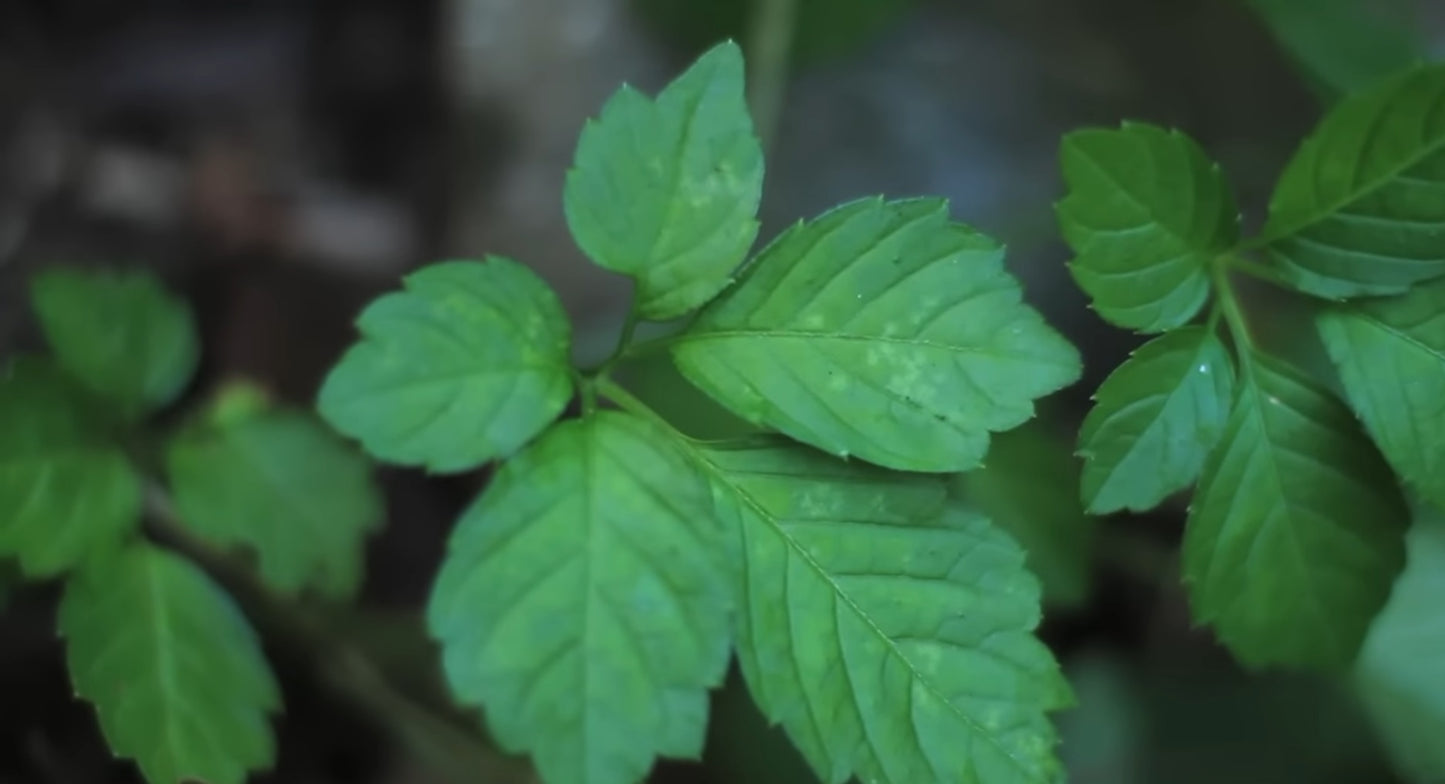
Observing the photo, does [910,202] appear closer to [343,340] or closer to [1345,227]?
[1345,227]

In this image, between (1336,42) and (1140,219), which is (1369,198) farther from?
(1336,42)

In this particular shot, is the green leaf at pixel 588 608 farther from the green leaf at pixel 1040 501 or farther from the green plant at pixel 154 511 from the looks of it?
the green leaf at pixel 1040 501

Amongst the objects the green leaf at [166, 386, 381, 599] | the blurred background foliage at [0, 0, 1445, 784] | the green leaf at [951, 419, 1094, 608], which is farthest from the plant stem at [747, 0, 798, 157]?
the green leaf at [166, 386, 381, 599]

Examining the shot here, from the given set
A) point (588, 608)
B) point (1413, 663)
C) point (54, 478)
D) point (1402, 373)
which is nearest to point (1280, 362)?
point (1402, 373)

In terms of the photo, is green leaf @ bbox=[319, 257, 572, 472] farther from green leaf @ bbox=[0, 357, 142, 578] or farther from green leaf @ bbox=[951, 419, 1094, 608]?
green leaf @ bbox=[951, 419, 1094, 608]

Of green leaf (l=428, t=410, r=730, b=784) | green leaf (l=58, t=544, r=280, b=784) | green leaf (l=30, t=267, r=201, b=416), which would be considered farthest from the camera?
green leaf (l=30, t=267, r=201, b=416)
